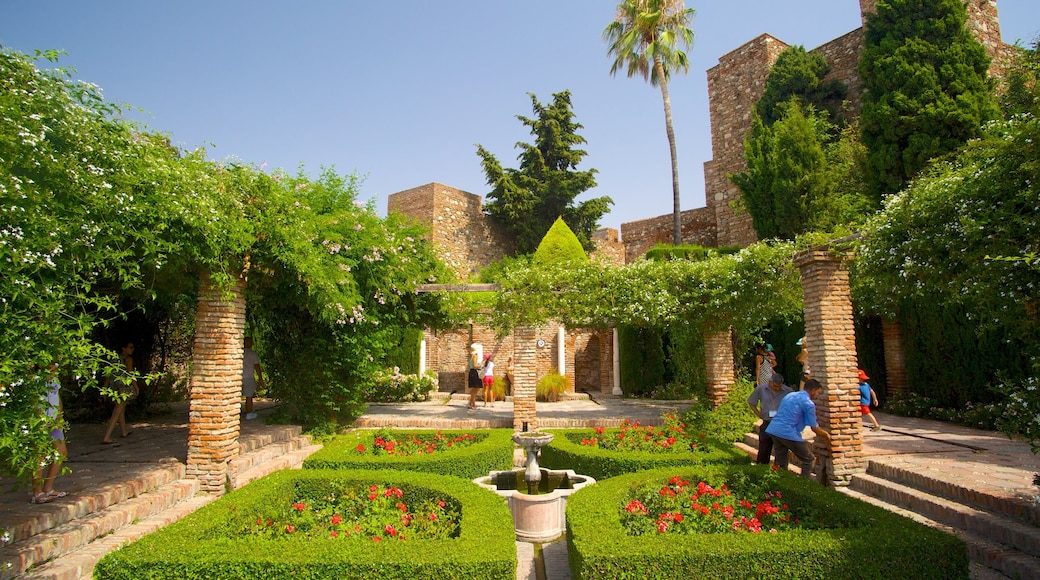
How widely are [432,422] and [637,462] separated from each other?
495cm

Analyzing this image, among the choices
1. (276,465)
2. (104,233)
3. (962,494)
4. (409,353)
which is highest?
(104,233)

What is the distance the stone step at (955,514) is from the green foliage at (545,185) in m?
17.8

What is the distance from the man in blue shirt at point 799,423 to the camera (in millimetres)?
5973

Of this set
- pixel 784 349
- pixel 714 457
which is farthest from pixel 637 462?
pixel 784 349

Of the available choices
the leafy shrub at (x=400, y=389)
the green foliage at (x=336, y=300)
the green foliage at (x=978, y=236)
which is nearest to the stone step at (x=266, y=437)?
the green foliage at (x=336, y=300)

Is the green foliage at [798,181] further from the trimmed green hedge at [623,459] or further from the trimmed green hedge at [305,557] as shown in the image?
the trimmed green hedge at [305,557]

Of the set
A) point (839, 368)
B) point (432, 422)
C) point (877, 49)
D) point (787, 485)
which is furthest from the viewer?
point (877, 49)

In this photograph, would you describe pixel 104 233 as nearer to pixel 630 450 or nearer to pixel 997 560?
pixel 630 450

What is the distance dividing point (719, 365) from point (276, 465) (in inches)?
313

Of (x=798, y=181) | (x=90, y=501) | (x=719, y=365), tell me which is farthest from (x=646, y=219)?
(x=90, y=501)

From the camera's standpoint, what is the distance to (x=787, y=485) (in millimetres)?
5227

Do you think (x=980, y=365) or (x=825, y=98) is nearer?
(x=980, y=365)

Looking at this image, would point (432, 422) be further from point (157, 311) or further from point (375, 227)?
point (157, 311)

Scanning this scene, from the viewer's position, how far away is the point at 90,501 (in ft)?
15.6
